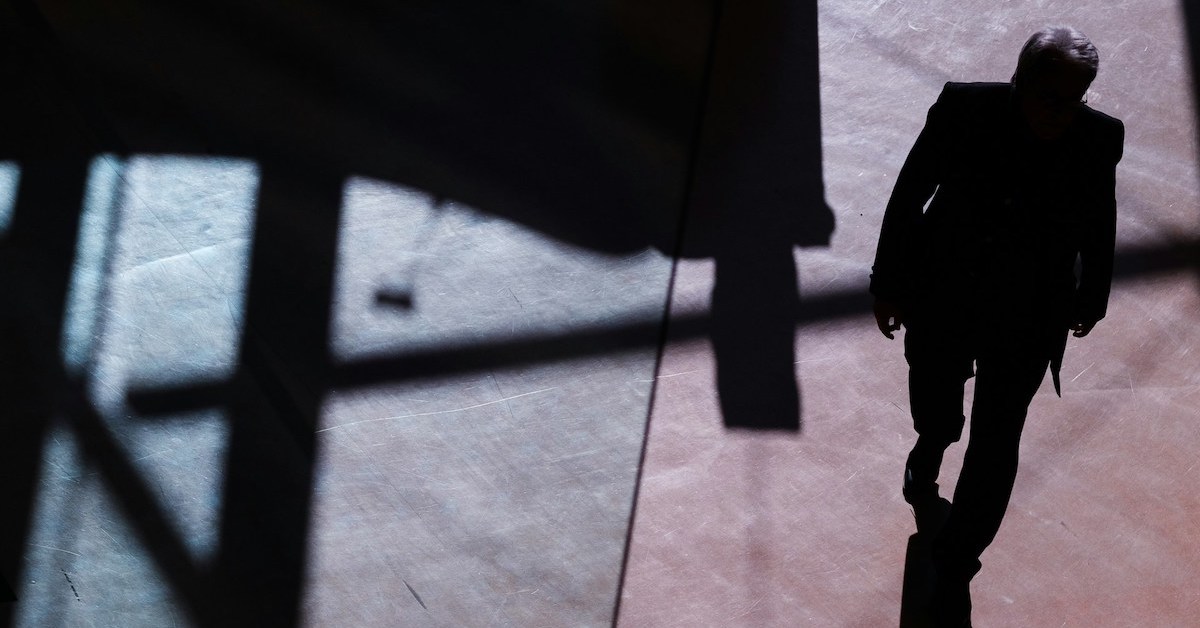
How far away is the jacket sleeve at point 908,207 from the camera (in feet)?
9.50

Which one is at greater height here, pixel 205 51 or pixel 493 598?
pixel 205 51

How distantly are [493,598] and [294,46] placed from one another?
2.55 m

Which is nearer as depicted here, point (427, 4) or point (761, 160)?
point (761, 160)

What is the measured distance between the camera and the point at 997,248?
2871 millimetres

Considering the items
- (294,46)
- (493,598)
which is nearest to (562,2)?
(294,46)

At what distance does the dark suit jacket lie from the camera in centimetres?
277

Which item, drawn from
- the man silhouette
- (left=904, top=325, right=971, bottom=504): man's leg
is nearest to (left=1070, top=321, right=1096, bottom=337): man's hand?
the man silhouette

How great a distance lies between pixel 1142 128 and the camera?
184 inches

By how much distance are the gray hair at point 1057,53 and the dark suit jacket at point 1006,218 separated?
5.5 inches

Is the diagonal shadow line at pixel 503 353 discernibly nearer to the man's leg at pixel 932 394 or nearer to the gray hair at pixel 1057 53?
the man's leg at pixel 932 394

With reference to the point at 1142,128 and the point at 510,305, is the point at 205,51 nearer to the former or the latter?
the point at 510,305

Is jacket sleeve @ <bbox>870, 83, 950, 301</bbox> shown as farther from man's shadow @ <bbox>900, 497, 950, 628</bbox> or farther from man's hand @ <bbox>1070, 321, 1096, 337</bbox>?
man's shadow @ <bbox>900, 497, 950, 628</bbox>

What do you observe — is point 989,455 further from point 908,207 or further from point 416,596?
point 416,596

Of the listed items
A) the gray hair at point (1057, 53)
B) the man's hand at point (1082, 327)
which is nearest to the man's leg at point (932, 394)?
the man's hand at point (1082, 327)
